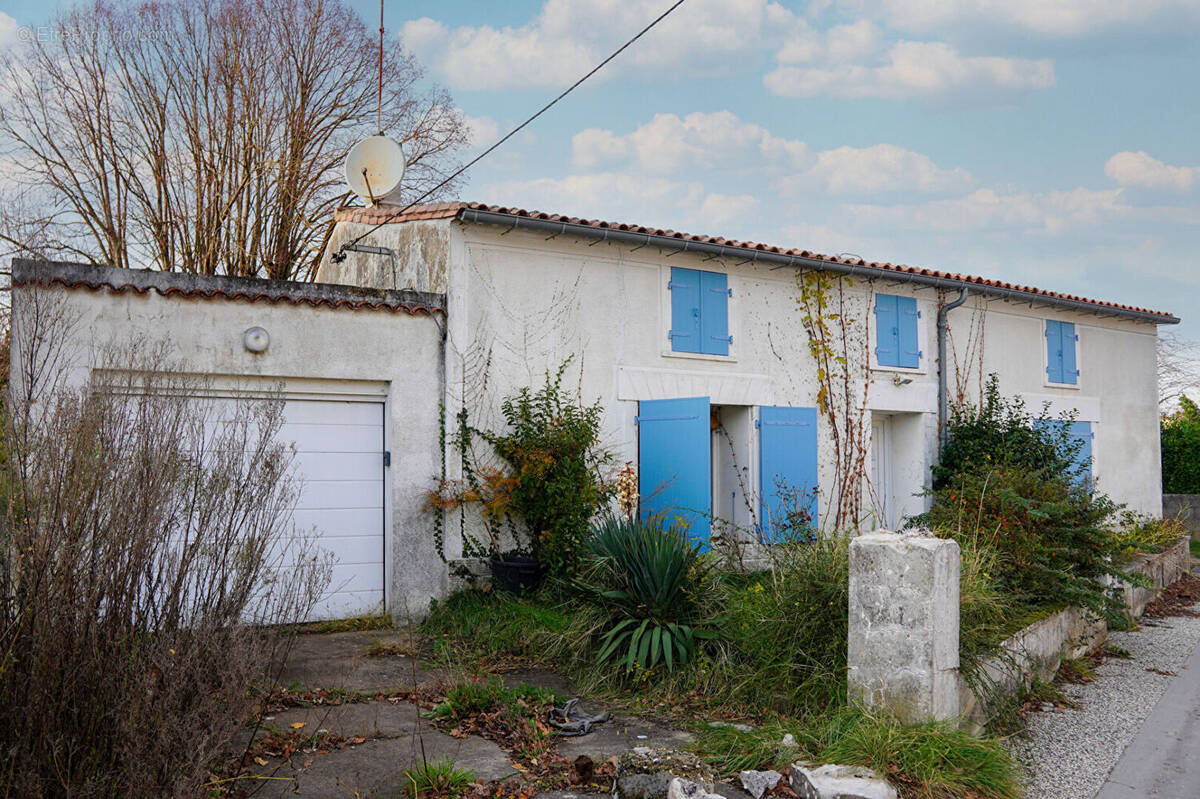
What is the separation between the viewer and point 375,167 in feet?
34.0

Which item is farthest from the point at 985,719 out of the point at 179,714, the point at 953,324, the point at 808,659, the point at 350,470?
the point at 953,324

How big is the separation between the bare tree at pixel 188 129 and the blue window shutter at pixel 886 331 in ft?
35.2

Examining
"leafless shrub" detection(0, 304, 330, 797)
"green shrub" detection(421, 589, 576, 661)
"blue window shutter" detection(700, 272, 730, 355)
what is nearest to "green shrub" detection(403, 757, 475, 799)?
"leafless shrub" detection(0, 304, 330, 797)

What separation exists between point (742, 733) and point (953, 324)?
29.6ft

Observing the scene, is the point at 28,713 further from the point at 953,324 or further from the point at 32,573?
the point at 953,324

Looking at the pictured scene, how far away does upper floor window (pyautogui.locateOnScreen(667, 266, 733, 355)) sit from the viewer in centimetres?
984

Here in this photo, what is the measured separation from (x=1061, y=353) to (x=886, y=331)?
406cm

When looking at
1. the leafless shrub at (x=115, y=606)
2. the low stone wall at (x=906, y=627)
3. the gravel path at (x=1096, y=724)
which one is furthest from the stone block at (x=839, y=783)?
the leafless shrub at (x=115, y=606)

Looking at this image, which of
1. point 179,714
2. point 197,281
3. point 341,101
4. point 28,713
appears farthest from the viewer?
point 341,101

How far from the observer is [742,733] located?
16.3ft

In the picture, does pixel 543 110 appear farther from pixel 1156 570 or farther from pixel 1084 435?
pixel 1084 435

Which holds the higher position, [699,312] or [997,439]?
[699,312]

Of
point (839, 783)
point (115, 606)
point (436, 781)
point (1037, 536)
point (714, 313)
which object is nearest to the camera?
point (115, 606)

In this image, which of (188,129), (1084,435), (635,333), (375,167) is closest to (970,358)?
(1084,435)
